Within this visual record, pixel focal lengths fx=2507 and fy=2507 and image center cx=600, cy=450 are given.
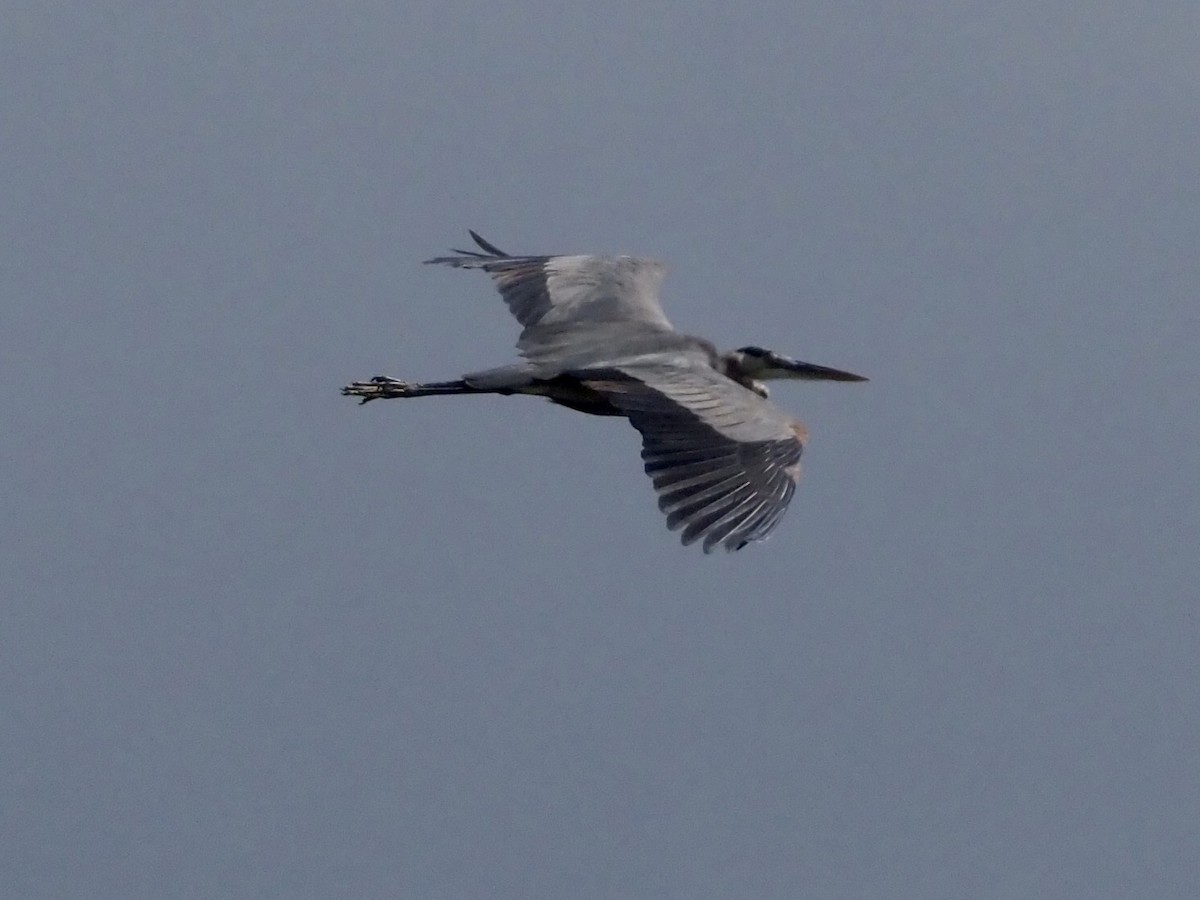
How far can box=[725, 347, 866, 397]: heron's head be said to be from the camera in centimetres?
1619

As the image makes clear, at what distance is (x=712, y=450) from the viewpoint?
1303cm

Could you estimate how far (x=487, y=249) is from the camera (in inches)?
693

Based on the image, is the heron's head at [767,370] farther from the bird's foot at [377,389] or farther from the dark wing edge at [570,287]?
the bird's foot at [377,389]

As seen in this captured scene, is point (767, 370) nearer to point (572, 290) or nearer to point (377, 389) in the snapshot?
point (572, 290)

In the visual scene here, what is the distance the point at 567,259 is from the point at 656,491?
4.59 m

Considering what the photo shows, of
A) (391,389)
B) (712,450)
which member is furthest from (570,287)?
(712,450)

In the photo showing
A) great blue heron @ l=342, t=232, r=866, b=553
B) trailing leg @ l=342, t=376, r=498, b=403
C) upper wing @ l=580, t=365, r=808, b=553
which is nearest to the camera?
upper wing @ l=580, t=365, r=808, b=553

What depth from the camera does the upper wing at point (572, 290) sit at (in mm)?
15953

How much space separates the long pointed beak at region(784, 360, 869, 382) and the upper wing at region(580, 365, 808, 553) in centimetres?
252

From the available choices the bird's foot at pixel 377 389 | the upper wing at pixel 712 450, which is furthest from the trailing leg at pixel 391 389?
the upper wing at pixel 712 450

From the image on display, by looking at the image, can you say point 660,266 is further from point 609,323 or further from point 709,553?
point 709,553

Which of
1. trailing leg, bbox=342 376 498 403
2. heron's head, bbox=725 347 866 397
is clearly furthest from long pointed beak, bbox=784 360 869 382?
trailing leg, bbox=342 376 498 403

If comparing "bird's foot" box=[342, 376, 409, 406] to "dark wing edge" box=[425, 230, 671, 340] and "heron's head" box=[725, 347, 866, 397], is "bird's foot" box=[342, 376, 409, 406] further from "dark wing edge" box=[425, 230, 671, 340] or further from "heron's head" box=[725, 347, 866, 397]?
"heron's head" box=[725, 347, 866, 397]

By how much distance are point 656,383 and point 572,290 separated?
8.16 feet
